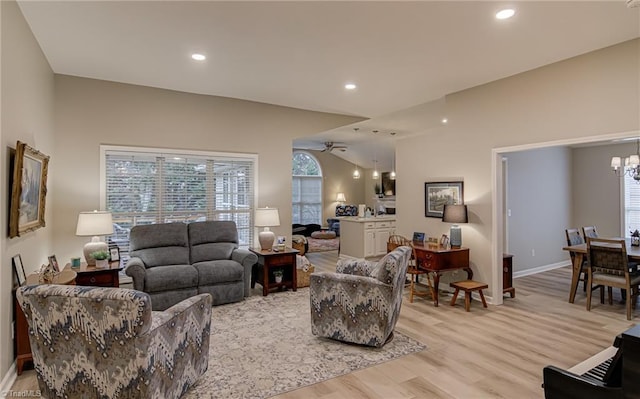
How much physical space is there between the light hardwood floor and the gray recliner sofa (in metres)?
1.50

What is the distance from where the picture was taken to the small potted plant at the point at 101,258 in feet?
13.0

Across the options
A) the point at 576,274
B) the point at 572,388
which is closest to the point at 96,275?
the point at 572,388

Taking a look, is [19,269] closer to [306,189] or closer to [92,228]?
[92,228]

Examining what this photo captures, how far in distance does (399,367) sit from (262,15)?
318 cm

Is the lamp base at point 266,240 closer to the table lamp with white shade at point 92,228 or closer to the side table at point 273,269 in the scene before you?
the side table at point 273,269

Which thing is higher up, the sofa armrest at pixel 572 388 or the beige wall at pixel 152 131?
the beige wall at pixel 152 131

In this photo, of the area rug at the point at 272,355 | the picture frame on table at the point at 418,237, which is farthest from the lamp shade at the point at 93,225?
the picture frame on table at the point at 418,237

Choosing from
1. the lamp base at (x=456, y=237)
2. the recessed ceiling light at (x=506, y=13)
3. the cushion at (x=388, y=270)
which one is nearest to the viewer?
the recessed ceiling light at (x=506, y=13)

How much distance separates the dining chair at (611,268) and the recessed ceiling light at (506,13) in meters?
3.03

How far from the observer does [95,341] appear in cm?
201

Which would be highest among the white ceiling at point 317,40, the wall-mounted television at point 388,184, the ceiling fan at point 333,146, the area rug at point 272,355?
the ceiling fan at point 333,146

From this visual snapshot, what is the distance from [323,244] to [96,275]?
6530 mm

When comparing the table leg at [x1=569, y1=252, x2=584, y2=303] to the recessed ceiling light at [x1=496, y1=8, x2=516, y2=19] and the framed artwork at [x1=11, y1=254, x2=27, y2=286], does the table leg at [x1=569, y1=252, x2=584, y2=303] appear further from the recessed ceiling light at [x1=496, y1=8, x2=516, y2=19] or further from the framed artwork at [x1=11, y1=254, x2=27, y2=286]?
the framed artwork at [x1=11, y1=254, x2=27, y2=286]

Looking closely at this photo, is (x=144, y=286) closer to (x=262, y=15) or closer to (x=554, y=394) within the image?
(x=262, y=15)
